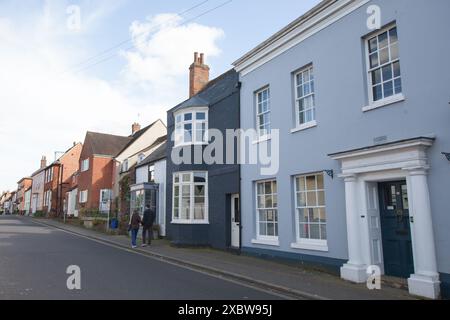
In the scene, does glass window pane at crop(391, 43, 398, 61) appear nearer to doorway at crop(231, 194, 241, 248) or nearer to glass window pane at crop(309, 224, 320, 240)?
glass window pane at crop(309, 224, 320, 240)

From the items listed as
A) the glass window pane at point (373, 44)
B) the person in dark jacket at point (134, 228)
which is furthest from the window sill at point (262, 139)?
the person in dark jacket at point (134, 228)

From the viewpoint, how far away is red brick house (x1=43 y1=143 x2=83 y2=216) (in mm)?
50938

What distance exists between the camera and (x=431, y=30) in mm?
8180

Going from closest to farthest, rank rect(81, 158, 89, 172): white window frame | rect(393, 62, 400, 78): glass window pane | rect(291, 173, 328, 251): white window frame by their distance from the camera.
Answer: rect(393, 62, 400, 78): glass window pane < rect(291, 173, 328, 251): white window frame < rect(81, 158, 89, 172): white window frame

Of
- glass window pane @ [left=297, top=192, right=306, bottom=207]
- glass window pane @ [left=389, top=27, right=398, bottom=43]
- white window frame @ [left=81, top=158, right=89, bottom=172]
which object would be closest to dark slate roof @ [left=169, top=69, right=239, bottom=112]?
glass window pane @ [left=297, top=192, right=306, bottom=207]

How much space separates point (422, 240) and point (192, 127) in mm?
11467

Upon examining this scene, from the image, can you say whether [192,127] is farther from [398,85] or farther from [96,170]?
[96,170]

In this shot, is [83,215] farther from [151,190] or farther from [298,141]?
[298,141]

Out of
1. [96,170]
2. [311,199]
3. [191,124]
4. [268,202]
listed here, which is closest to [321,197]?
[311,199]

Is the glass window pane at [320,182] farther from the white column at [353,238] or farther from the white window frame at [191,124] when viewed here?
the white window frame at [191,124]

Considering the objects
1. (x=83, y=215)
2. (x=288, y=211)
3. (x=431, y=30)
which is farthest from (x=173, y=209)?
(x=83, y=215)

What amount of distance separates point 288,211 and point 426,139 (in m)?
4.91

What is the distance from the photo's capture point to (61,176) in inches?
2039

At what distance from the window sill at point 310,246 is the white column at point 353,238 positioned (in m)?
0.97
